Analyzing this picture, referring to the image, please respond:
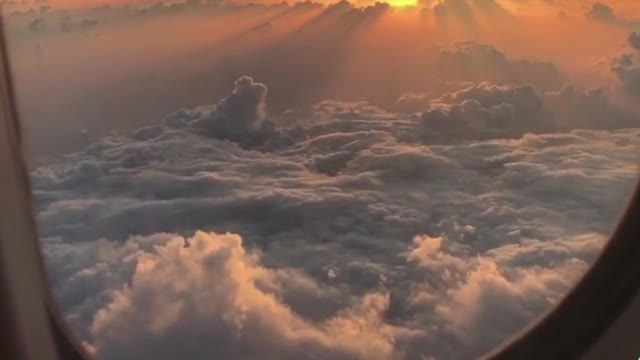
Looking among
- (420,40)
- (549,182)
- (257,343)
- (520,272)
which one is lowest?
(257,343)

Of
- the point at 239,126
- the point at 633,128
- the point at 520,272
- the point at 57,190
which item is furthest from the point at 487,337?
the point at 57,190

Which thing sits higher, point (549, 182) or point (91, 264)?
point (549, 182)

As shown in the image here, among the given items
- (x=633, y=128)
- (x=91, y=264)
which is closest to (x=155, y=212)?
(x=91, y=264)

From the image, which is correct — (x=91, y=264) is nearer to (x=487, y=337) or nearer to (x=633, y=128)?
(x=487, y=337)

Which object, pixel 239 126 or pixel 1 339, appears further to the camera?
pixel 239 126

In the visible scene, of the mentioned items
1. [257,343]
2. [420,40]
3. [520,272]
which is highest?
[420,40]

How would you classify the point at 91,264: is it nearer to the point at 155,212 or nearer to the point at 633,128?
the point at 155,212
